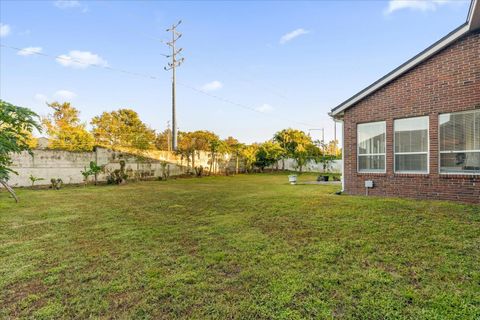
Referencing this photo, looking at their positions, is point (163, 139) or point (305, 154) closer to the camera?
point (305, 154)

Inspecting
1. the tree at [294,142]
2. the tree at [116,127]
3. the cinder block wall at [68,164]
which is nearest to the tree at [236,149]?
the tree at [294,142]

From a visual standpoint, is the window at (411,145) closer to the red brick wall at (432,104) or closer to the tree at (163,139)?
the red brick wall at (432,104)

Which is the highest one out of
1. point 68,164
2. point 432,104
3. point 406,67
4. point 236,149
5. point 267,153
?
point 406,67

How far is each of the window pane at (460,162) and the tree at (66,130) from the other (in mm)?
20568

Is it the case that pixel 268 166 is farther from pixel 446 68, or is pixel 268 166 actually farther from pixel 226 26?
pixel 446 68

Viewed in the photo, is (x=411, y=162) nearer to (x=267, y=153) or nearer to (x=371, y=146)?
(x=371, y=146)

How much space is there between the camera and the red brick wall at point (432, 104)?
6555mm

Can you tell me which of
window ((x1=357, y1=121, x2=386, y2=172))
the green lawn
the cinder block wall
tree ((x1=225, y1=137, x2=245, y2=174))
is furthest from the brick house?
→ tree ((x1=225, y1=137, x2=245, y2=174))

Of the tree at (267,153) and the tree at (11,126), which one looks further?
the tree at (267,153)

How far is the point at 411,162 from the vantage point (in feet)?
25.1

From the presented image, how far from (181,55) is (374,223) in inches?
928

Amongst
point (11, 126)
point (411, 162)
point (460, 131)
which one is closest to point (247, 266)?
point (411, 162)

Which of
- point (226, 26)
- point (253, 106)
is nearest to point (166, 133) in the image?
point (253, 106)

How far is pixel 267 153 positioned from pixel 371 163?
17832mm
